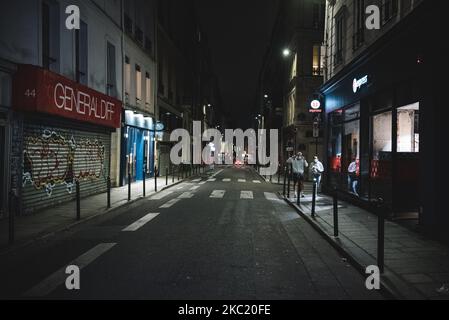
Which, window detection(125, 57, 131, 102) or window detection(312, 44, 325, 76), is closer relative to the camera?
window detection(125, 57, 131, 102)

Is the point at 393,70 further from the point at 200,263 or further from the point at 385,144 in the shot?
the point at 200,263

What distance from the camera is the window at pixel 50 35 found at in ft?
45.6

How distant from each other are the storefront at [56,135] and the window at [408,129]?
10.4 meters

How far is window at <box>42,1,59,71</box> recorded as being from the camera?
13906 mm

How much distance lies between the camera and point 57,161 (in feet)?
46.6

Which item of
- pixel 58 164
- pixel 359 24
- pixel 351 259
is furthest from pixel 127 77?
pixel 351 259

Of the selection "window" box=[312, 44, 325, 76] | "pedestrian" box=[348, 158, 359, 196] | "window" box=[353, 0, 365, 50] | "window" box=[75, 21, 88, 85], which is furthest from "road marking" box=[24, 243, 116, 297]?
"window" box=[312, 44, 325, 76]

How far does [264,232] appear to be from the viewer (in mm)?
10203

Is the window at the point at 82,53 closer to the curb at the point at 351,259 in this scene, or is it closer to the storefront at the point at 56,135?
the storefront at the point at 56,135

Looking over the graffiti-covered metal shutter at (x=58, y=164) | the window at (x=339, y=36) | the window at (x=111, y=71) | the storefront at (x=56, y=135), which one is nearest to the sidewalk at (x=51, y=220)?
the graffiti-covered metal shutter at (x=58, y=164)

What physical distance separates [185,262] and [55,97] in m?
8.25

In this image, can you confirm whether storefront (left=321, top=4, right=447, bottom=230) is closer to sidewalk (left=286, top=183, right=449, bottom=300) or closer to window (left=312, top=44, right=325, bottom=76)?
sidewalk (left=286, top=183, right=449, bottom=300)

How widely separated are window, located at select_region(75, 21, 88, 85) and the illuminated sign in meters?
10.7

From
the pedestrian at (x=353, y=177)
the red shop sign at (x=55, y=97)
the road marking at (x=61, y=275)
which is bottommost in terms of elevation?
the road marking at (x=61, y=275)
